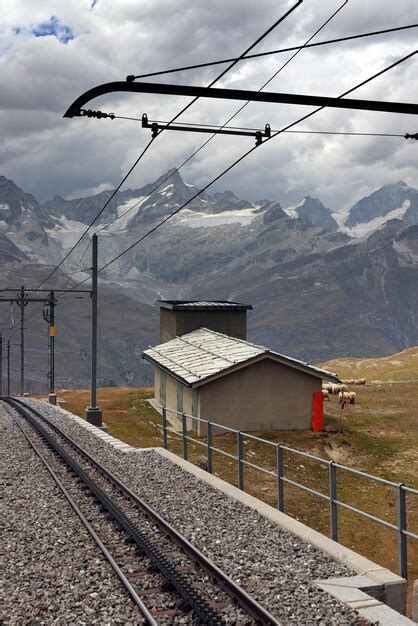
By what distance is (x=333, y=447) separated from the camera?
37.6 m

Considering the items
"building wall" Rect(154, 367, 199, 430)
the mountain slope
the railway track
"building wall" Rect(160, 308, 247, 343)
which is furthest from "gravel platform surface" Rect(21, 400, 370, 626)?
the mountain slope

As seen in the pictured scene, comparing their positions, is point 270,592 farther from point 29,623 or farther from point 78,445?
point 78,445

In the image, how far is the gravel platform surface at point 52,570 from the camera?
1012cm

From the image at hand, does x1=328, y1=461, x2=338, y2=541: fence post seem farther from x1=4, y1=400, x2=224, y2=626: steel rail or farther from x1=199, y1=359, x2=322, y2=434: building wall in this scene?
x1=199, y1=359, x2=322, y2=434: building wall

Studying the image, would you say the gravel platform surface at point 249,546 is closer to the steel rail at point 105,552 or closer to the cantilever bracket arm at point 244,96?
the steel rail at point 105,552

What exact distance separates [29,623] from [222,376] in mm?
29042

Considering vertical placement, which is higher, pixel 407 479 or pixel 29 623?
pixel 29 623

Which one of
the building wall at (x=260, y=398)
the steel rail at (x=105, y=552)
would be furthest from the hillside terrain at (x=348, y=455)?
the steel rail at (x=105, y=552)

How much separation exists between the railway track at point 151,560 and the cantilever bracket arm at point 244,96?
299 inches

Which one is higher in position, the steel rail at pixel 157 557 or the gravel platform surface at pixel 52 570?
the steel rail at pixel 157 557

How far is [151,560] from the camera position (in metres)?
12.2

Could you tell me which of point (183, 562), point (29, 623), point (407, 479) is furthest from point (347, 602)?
point (407, 479)

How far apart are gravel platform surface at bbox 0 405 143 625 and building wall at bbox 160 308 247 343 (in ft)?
119

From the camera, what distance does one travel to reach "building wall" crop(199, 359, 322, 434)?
3872 centimetres
